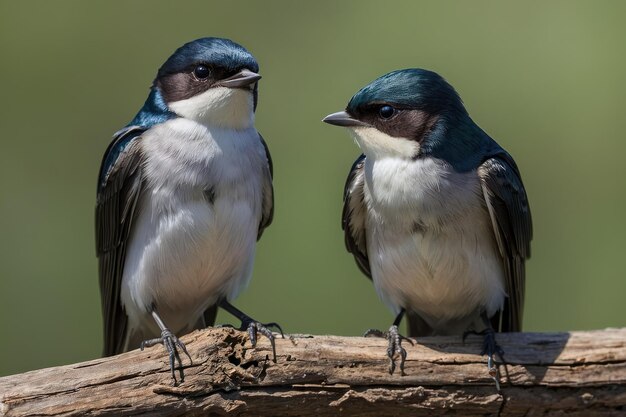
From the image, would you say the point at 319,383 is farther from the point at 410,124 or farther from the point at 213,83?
the point at 213,83

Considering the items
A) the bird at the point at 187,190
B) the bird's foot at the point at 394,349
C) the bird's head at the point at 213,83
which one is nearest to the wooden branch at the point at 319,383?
the bird's foot at the point at 394,349

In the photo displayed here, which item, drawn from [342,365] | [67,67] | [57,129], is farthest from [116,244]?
[67,67]

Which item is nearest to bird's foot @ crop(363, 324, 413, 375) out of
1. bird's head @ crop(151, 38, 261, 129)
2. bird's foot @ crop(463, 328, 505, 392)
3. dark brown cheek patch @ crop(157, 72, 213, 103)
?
bird's foot @ crop(463, 328, 505, 392)

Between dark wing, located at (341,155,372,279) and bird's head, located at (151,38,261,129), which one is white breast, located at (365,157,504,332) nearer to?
dark wing, located at (341,155,372,279)

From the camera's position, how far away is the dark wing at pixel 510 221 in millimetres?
4527

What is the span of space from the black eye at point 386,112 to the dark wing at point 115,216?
Answer: 916 mm

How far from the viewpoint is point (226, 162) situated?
15.0 ft

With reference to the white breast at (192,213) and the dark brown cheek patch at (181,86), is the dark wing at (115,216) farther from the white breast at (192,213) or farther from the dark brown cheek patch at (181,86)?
the dark brown cheek patch at (181,86)

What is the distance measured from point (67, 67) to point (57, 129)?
2.12 feet

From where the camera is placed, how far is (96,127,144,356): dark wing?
15.1ft

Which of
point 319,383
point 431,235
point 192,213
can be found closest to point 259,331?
point 319,383

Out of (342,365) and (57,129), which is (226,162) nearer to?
(342,365)

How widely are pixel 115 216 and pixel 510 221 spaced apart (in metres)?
1.49

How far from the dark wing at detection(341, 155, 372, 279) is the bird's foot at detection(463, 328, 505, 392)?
2.04 ft
